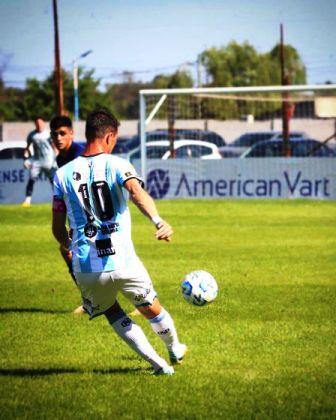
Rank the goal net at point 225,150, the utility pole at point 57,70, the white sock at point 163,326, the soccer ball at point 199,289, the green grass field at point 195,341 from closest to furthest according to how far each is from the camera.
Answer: the green grass field at point 195,341
the white sock at point 163,326
the soccer ball at point 199,289
the goal net at point 225,150
the utility pole at point 57,70

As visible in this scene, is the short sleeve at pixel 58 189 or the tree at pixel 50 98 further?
the tree at pixel 50 98

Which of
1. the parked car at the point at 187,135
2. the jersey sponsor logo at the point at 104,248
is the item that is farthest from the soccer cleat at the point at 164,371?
the parked car at the point at 187,135

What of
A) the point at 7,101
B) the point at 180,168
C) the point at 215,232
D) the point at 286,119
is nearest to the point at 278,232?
the point at 215,232

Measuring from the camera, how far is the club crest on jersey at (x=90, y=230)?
6.53 meters

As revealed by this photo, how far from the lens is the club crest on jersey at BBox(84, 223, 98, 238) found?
653 centimetres

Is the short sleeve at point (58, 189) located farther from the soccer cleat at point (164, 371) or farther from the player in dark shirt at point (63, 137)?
the player in dark shirt at point (63, 137)

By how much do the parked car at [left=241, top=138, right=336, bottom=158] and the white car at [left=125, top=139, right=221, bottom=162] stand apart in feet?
3.90

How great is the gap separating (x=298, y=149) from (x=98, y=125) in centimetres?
2139

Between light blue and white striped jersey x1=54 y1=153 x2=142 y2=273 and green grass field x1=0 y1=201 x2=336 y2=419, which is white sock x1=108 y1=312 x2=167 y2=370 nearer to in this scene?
green grass field x1=0 y1=201 x2=336 y2=419

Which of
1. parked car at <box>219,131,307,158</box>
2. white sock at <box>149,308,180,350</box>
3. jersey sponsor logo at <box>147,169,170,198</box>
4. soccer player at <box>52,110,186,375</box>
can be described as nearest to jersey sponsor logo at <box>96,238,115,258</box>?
soccer player at <box>52,110,186,375</box>

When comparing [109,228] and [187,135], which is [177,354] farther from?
[187,135]

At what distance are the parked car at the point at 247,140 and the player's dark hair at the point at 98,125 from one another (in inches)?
864

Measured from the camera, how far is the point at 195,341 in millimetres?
8289

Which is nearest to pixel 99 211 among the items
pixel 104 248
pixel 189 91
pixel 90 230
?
pixel 90 230
